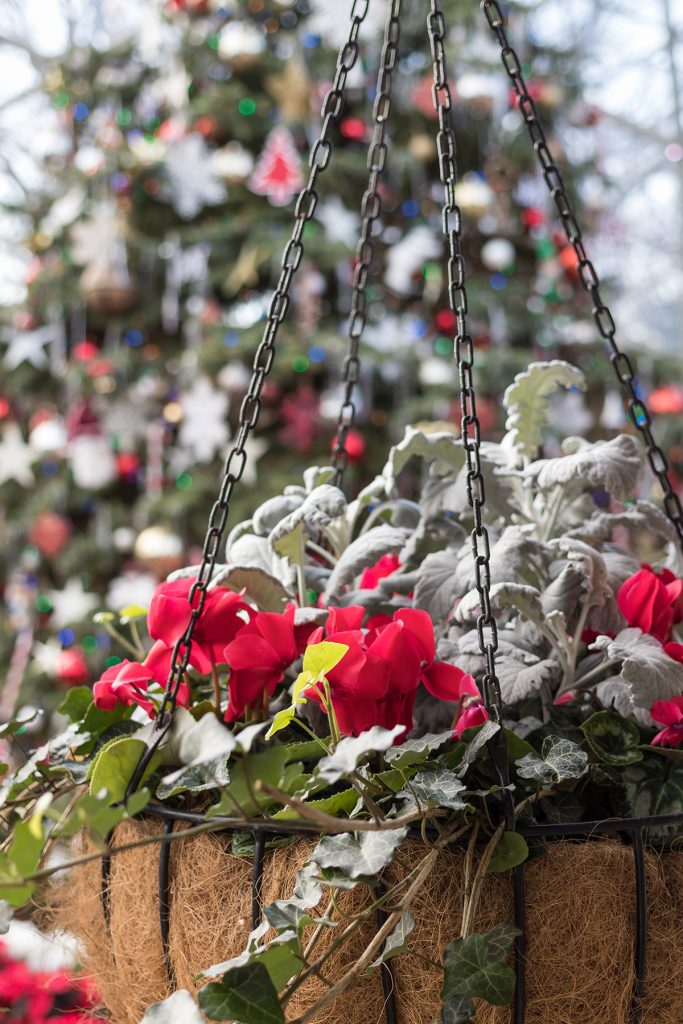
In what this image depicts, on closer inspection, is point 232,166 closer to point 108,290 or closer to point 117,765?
point 108,290

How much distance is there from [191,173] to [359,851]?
2924 millimetres

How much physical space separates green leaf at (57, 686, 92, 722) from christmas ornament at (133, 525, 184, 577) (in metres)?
2.03

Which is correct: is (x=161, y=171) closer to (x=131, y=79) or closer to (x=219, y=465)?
(x=131, y=79)

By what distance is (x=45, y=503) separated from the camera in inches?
129

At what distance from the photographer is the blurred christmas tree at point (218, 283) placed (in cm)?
290

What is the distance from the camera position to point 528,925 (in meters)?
0.53

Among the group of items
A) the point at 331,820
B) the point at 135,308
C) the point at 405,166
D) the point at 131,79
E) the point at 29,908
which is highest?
the point at 131,79

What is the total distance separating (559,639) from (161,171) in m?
2.87

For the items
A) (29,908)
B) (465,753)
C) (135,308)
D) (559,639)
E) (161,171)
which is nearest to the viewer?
(465,753)

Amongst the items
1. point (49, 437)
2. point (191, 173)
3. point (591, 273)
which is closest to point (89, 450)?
point (49, 437)

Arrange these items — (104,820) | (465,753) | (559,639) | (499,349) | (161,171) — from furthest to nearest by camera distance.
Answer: (161,171) → (499,349) → (559,639) → (465,753) → (104,820)

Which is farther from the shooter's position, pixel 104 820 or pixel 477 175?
pixel 477 175

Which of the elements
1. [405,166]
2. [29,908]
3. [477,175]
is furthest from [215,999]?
[477,175]

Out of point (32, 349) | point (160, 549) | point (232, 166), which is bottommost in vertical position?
point (160, 549)
